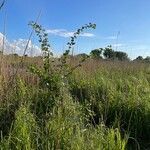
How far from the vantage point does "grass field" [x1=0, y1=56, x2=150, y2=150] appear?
385cm

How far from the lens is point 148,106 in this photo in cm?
563

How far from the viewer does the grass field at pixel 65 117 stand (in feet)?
12.6

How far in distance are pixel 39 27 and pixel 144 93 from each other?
2035mm

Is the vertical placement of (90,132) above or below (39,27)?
below

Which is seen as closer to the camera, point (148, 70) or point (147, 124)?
point (147, 124)

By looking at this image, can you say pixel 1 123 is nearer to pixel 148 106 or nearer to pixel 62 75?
pixel 62 75

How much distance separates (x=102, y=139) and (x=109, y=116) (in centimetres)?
169

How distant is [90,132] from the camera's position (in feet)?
13.1

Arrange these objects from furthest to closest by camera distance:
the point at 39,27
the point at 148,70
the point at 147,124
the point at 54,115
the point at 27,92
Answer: the point at 148,70 < the point at 39,27 < the point at 27,92 < the point at 147,124 < the point at 54,115

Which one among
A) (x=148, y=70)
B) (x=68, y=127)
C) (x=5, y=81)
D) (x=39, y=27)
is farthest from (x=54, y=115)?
(x=148, y=70)

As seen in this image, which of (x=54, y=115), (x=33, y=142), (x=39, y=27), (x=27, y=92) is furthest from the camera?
(x=39, y=27)

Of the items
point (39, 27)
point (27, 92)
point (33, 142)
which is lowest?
point (33, 142)

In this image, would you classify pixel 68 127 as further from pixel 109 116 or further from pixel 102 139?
pixel 109 116

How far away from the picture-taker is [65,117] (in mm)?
4242
